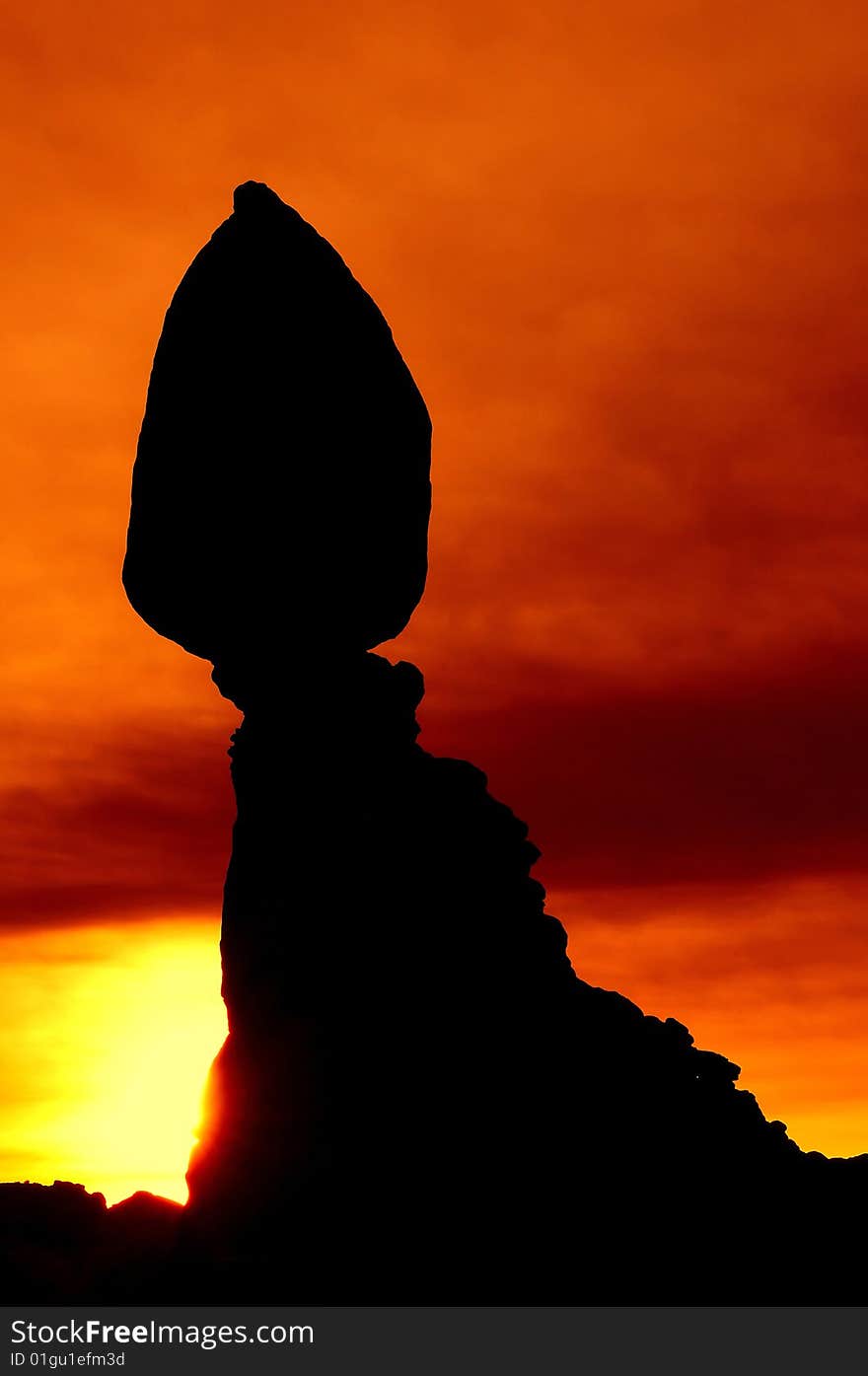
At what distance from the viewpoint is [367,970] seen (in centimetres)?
3034

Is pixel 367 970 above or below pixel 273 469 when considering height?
below

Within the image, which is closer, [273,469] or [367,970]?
[367,970]

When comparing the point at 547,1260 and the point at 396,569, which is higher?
the point at 396,569

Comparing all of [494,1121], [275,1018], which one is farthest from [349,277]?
[494,1121]

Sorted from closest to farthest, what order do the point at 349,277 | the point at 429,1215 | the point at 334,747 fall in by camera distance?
the point at 429,1215, the point at 334,747, the point at 349,277

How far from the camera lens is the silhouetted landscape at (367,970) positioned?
97.2ft

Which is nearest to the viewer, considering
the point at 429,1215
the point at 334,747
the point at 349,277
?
the point at 429,1215

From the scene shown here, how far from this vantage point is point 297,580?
1286 inches

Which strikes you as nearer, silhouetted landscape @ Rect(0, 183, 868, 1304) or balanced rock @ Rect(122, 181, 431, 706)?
silhouetted landscape @ Rect(0, 183, 868, 1304)

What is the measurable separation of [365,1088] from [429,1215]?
2531 mm

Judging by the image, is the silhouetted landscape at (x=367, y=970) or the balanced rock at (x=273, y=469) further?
the balanced rock at (x=273, y=469)

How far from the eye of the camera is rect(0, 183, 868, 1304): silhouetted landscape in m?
29.6
